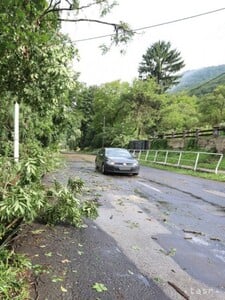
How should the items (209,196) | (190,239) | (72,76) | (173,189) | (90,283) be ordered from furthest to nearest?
(173,189) → (209,196) → (190,239) → (72,76) → (90,283)

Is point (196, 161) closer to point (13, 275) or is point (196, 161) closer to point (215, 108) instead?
point (13, 275)

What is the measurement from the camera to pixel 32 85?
526 centimetres

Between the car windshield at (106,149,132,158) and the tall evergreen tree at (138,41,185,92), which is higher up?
the tall evergreen tree at (138,41,185,92)

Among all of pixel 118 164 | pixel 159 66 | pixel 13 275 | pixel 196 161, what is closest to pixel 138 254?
pixel 13 275

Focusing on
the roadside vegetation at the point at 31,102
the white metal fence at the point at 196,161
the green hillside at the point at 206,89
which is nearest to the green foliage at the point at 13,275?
the roadside vegetation at the point at 31,102

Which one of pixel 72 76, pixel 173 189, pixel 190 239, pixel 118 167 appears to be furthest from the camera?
pixel 118 167

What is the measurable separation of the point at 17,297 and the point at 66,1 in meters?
7.62

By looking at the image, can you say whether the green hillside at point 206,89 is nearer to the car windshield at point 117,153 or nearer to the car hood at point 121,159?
the car windshield at point 117,153

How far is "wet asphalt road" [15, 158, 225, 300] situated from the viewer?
381 cm

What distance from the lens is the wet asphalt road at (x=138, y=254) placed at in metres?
3.81

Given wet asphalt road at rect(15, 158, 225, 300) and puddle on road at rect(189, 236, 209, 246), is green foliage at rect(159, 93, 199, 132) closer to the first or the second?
wet asphalt road at rect(15, 158, 225, 300)

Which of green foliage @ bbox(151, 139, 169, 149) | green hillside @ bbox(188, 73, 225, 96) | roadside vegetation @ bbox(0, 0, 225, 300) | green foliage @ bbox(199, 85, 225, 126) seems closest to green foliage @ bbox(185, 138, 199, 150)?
green foliage @ bbox(151, 139, 169, 149)

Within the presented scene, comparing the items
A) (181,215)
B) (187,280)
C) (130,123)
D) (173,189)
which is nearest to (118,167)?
(173,189)

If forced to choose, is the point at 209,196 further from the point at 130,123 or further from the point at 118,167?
the point at 130,123
